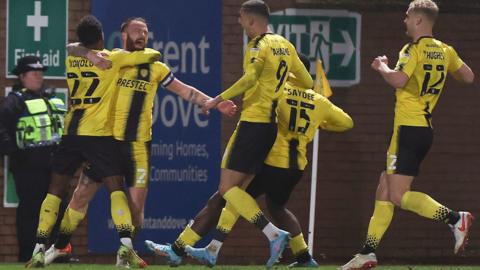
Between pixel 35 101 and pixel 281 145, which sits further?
pixel 35 101

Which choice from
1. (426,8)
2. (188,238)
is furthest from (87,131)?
(426,8)

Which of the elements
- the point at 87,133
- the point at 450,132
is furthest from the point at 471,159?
the point at 87,133

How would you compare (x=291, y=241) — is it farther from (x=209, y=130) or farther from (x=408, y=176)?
(x=209, y=130)

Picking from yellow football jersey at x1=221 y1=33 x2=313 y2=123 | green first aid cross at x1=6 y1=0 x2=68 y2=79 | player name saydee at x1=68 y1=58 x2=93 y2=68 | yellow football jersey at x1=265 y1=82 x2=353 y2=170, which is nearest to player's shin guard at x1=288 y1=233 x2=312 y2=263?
yellow football jersey at x1=265 y1=82 x2=353 y2=170

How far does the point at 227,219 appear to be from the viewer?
12.2 m

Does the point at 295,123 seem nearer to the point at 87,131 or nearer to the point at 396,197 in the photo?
the point at 396,197

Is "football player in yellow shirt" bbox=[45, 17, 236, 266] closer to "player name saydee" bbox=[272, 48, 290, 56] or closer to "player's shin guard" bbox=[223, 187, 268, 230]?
"player name saydee" bbox=[272, 48, 290, 56]

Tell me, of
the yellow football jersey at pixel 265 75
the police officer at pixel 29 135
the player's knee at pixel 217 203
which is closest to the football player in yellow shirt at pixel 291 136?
the player's knee at pixel 217 203

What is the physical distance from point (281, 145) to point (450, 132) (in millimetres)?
4783

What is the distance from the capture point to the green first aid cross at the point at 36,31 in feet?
53.3

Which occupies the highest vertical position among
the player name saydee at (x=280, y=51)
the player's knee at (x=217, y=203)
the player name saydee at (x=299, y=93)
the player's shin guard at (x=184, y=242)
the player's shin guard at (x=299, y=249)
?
the player name saydee at (x=280, y=51)

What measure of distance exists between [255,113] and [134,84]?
1221mm

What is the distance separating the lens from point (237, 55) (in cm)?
1666

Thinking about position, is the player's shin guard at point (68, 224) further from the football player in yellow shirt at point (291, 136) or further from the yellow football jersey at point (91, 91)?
the football player in yellow shirt at point (291, 136)
